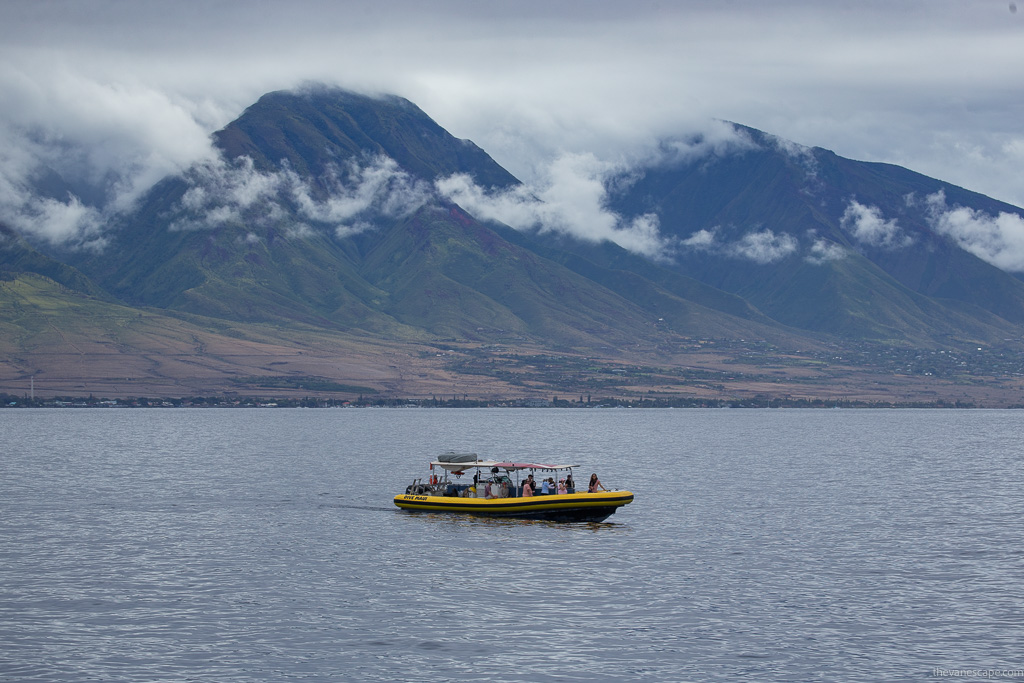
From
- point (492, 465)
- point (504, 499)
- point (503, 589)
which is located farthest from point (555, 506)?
point (503, 589)

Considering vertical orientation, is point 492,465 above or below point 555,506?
above

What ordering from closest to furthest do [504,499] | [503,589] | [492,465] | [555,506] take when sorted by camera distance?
[503,589] < [555,506] < [504,499] < [492,465]

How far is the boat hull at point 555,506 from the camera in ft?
310

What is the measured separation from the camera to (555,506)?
94812 millimetres

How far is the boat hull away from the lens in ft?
310

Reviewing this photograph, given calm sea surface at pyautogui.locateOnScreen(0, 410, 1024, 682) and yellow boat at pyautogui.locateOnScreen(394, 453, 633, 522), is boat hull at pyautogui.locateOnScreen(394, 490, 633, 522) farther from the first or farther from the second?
calm sea surface at pyautogui.locateOnScreen(0, 410, 1024, 682)

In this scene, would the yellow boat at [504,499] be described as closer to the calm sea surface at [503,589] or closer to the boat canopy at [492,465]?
the boat canopy at [492,465]

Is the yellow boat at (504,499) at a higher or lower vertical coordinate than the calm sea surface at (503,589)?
higher

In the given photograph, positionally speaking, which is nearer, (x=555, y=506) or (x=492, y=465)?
(x=555, y=506)

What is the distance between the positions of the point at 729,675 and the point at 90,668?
86.3 feet

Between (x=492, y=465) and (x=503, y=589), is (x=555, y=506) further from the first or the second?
(x=503, y=589)

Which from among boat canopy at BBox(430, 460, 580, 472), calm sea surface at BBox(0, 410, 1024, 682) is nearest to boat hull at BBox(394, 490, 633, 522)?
calm sea surface at BBox(0, 410, 1024, 682)

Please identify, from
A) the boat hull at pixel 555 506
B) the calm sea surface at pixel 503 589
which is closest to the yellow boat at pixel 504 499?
the boat hull at pixel 555 506

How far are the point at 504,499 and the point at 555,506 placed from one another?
4278 mm
